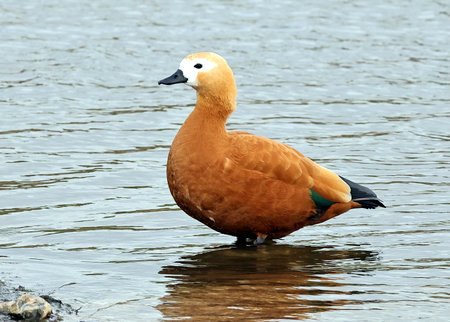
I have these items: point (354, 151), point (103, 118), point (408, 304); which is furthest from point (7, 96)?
point (408, 304)

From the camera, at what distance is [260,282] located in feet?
26.7

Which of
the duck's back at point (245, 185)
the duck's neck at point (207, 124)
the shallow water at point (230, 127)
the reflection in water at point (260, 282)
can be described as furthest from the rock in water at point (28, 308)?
the duck's neck at point (207, 124)

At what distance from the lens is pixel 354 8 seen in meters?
18.5

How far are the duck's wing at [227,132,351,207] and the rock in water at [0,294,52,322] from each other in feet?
7.71

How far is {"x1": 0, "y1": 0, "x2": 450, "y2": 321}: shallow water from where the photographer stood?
25.8 feet

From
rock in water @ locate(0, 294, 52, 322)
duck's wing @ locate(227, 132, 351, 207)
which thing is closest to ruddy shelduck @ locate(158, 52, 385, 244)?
duck's wing @ locate(227, 132, 351, 207)

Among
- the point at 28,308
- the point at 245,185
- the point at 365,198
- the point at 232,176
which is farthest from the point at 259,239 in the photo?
the point at 28,308

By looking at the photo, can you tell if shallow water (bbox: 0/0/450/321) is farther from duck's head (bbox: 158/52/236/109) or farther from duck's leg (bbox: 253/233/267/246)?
duck's head (bbox: 158/52/236/109)

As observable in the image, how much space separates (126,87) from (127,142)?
2.34 metres

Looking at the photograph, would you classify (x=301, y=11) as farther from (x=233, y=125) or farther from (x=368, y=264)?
(x=368, y=264)

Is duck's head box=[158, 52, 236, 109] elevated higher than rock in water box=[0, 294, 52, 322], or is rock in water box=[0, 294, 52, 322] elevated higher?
duck's head box=[158, 52, 236, 109]

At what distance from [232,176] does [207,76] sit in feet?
2.46

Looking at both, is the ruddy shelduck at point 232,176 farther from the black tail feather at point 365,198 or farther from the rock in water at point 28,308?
the rock in water at point 28,308

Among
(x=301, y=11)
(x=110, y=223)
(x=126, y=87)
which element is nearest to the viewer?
(x=110, y=223)
